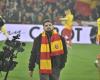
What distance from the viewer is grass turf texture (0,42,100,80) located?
1620 centimetres

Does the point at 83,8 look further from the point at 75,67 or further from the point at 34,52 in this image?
the point at 34,52

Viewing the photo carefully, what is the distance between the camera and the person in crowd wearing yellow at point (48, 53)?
11016mm

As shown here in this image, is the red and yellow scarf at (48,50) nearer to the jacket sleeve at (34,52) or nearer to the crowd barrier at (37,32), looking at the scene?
the jacket sleeve at (34,52)

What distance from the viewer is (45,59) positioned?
11070 millimetres

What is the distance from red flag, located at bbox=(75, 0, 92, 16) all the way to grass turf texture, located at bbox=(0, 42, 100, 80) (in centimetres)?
801

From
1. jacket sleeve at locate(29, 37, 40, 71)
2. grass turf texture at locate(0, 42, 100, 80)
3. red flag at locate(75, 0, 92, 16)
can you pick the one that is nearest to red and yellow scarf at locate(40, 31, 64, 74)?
jacket sleeve at locate(29, 37, 40, 71)

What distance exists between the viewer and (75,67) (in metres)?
18.6

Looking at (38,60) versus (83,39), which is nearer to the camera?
(38,60)

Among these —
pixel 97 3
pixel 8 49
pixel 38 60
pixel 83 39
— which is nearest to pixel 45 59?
pixel 38 60

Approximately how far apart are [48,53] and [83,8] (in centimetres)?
Result: 2400

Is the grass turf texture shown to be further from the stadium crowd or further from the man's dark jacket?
the stadium crowd

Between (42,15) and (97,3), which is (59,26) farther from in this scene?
(97,3)

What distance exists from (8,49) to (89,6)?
2489 cm

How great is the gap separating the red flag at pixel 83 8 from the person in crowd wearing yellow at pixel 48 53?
2252 cm
